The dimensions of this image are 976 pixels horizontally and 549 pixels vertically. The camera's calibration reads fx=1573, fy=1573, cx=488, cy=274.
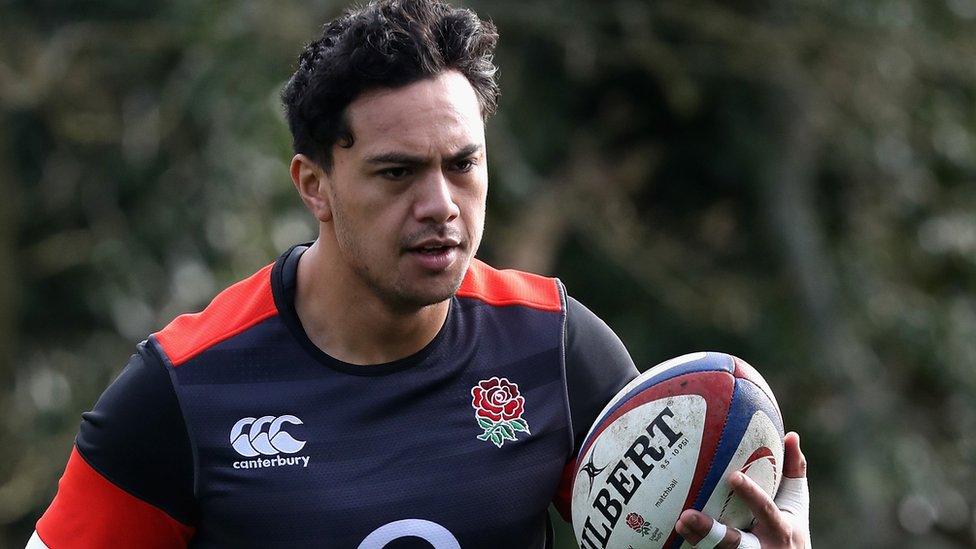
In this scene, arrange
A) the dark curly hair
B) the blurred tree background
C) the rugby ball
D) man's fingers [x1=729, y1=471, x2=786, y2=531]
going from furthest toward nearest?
the blurred tree background → the dark curly hair → the rugby ball → man's fingers [x1=729, y1=471, x2=786, y2=531]

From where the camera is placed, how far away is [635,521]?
3590 millimetres

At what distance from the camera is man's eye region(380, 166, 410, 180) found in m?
3.62

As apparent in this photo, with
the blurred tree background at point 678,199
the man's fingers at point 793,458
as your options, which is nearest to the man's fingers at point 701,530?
the man's fingers at point 793,458

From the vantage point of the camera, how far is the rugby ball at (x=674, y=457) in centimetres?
357

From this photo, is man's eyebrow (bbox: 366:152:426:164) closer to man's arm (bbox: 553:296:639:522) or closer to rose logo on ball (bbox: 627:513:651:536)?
man's arm (bbox: 553:296:639:522)

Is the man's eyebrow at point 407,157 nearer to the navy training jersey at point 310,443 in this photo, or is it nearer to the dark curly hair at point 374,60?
the dark curly hair at point 374,60

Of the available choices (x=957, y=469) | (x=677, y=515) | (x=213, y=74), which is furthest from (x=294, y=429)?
(x=957, y=469)

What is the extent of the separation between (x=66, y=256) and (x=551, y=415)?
7.06m

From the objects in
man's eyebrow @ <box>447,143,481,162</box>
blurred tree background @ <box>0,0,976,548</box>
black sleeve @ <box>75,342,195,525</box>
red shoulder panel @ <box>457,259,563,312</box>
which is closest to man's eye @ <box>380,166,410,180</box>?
man's eyebrow @ <box>447,143,481,162</box>

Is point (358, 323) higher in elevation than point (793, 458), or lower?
Answer: higher

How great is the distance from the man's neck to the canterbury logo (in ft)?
0.74

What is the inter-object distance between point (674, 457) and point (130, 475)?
1.26m

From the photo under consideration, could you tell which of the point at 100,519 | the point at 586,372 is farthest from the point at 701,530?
the point at 100,519

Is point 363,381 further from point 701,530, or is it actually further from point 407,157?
point 701,530
